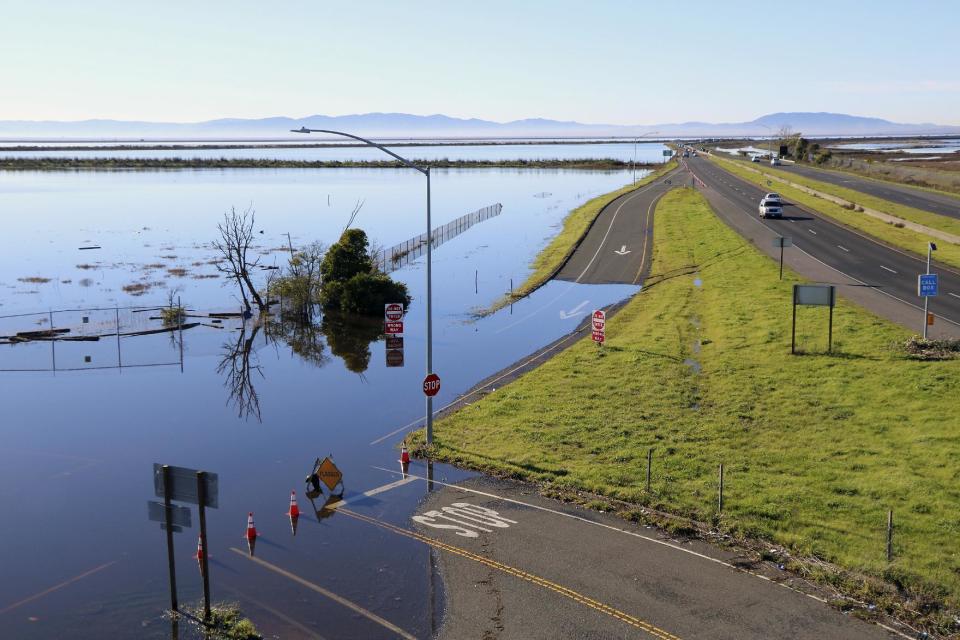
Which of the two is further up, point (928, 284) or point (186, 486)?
point (928, 284)

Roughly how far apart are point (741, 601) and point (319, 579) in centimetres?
817

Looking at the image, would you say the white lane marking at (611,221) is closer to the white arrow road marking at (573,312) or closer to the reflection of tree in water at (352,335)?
the white arrow road marking at (573,312)

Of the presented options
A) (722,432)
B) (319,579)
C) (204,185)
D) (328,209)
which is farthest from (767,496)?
(204,185)

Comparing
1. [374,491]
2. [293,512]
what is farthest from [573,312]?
[293,512]

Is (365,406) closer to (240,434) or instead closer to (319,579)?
(240,434)

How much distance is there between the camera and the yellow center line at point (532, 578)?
14867 millimetres

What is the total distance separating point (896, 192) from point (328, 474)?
82.1 metres

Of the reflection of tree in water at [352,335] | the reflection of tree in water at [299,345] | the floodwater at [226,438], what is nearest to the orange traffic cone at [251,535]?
the floodwater at [226,438]

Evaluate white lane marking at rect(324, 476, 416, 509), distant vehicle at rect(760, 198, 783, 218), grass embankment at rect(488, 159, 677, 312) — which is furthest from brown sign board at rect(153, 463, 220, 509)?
distant vehicle at rect(760, 198, 783, 218)

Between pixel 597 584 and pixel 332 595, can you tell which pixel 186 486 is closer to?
pixel 332 595

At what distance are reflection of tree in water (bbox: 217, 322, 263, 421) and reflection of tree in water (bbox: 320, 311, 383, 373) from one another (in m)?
3.78

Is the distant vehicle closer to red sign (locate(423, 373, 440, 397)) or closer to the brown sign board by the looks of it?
red sign (locate(423, 373, 440, 397))

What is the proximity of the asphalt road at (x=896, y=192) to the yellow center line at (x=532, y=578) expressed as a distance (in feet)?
202

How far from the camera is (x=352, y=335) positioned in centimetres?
4362
